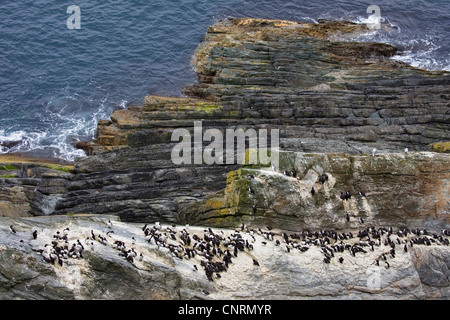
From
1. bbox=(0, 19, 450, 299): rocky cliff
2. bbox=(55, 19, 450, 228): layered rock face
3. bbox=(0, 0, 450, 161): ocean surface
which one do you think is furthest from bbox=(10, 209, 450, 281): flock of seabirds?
bbox=(0, 0, 450, 161): ocean surface

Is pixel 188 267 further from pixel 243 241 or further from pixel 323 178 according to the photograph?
pixel 323 178

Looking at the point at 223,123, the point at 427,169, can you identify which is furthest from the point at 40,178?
the point at 427,169

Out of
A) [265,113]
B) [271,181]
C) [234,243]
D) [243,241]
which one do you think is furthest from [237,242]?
[265,113]

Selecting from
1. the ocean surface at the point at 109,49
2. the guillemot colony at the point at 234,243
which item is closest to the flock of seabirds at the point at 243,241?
the guillemot colony at the point at 234,243

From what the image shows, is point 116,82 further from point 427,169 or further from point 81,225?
point 427,169

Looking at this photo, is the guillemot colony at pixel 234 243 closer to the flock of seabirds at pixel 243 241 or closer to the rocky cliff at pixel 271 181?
the flock of seabirds at pixel 243 241

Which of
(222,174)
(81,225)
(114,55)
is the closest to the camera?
(81,225)
